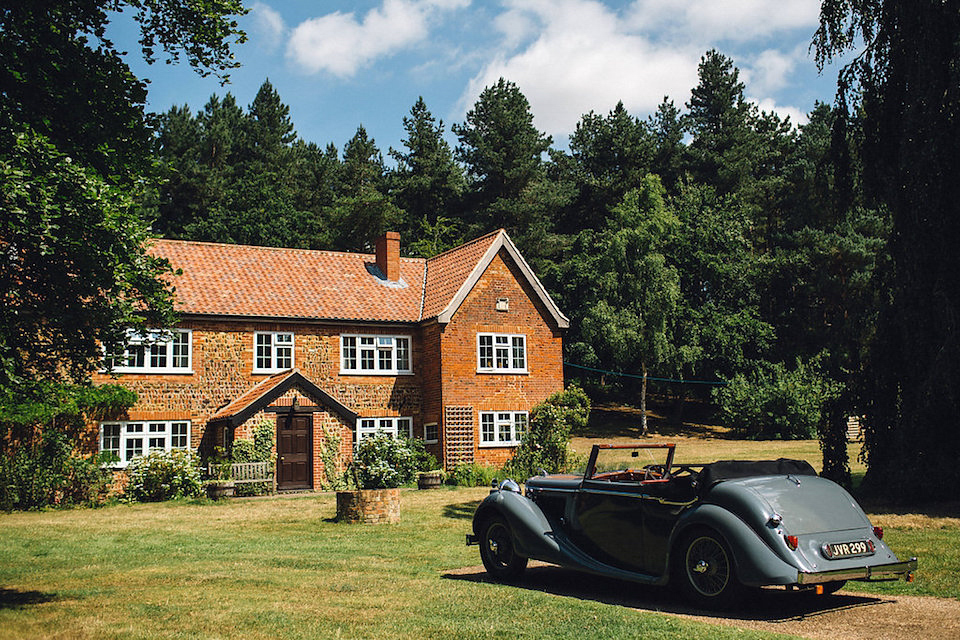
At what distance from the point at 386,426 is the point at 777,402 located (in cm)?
2427

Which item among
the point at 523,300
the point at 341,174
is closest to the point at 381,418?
the point at 523,300

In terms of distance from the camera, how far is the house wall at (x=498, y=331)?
2938cm

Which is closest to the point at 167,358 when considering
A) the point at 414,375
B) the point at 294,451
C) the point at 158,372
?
the point at 158,372

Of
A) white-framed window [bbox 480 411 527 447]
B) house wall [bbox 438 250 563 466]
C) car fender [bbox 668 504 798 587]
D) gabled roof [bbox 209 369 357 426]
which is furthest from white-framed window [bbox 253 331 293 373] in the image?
car fender [bbox 668 504 798 587]

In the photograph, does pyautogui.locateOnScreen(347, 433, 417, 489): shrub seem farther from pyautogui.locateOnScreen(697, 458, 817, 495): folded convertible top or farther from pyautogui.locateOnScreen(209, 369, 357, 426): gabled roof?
pyautogui.locateOnScreen(697, 458, 817, 495): folded convertible top

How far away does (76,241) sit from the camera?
946cm

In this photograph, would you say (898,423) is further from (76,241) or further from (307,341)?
(307,341)

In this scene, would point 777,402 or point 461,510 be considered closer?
point 461,510

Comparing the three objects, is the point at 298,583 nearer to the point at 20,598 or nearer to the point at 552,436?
the point at 20,598

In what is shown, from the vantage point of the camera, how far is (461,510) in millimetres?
20109

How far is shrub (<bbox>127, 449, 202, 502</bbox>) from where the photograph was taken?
24.4 meters

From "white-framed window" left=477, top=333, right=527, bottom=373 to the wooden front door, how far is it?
258 inches

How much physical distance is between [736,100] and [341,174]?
101ft

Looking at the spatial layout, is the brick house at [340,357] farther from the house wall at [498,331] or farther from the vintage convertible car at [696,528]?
Result: the vintage convertible car at [696,528]
